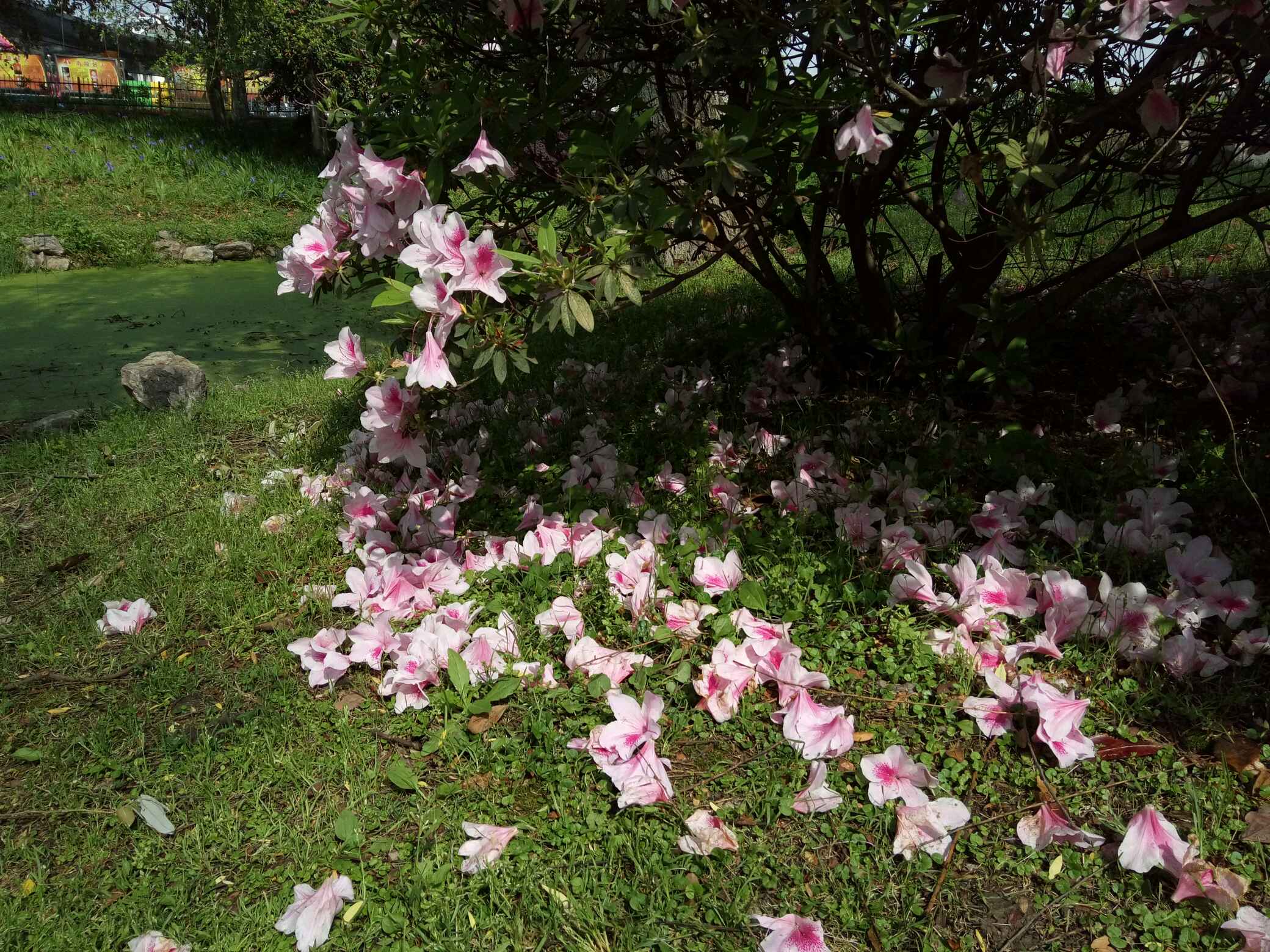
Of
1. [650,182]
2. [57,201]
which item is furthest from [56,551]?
[57,201]

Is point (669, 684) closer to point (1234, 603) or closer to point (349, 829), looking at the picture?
point (349, 829)

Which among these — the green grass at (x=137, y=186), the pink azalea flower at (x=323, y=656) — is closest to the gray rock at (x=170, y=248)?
the green grass at (x=137, y=186)

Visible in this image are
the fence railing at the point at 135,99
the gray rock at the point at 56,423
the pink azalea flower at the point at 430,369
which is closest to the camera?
the pink azalea flower at the point at 430,369

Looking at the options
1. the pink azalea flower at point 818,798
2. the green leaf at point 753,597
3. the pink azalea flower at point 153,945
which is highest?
the green leaf at point 753,597

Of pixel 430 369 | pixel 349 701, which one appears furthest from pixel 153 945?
pixel 430 369

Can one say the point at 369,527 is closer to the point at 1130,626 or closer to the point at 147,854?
the point at 147,854

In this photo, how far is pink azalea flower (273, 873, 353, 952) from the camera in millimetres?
1392

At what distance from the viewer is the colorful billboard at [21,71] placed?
60.7ft

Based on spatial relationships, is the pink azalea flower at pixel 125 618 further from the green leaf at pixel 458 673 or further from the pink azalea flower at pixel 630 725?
the pink azalea flower at pixel 630 725

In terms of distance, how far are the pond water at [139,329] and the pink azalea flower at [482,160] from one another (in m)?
2.14

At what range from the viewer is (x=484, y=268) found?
6.02ft

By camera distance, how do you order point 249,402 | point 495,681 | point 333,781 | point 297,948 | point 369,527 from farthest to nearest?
point 249,402, point 369,527, point 495,681, point 333,781, point 297,948

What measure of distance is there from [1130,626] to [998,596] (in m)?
0.26

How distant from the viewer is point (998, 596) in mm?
1913
